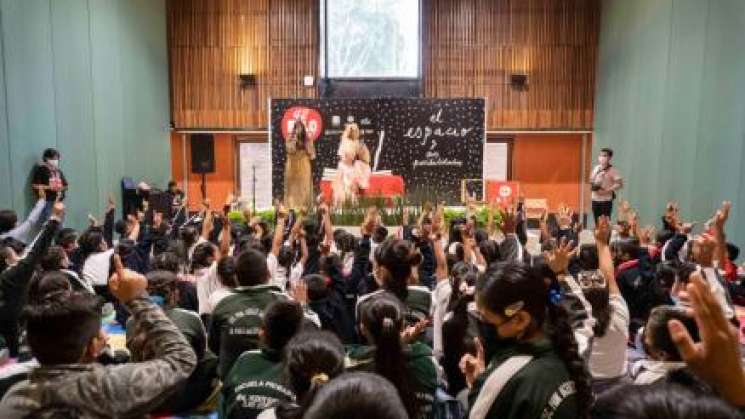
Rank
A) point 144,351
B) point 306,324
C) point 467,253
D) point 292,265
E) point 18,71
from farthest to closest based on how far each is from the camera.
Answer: point 18,71 < point 292,265 < point 467,253 < point 306,324 < point 144,351

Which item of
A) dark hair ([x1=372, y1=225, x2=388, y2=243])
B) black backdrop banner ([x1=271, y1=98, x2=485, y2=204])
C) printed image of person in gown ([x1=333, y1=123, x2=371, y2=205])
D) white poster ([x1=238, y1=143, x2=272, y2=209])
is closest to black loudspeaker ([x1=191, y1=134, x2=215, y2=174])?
white poster ([x1=238, y1=143, x2=272, y2=209])

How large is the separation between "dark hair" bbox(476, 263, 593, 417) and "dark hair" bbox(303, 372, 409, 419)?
0.71 meters

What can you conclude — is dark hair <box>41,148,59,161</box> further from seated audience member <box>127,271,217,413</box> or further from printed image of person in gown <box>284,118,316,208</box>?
seated audience member <box>127,271,217,413</box>

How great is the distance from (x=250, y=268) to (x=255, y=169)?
432 inches

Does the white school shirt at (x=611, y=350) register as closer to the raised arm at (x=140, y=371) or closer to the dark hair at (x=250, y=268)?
the dark hair at (x=250, y=268)

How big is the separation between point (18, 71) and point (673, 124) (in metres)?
9.19

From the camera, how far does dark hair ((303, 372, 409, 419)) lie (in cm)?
114

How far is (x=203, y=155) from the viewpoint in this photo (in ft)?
43.5

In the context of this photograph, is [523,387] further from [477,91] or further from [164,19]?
[164,19]

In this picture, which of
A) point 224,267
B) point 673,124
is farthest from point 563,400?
point 673,124

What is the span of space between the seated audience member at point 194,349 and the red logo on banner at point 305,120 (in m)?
9.66

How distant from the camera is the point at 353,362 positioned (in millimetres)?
2221

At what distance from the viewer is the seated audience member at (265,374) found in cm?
214

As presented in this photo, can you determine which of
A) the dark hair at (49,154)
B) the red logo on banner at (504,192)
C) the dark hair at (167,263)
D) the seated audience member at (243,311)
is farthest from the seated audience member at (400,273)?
the red logo on banner at (504,192)
